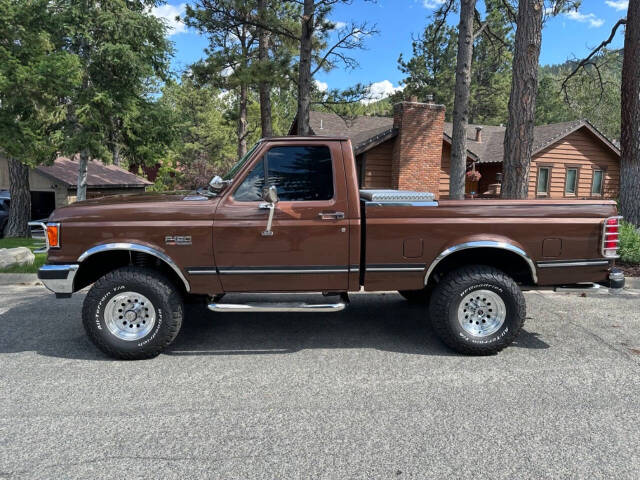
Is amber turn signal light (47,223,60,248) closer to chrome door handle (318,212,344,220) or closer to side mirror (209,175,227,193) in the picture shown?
side mirror (209,175,227,193)

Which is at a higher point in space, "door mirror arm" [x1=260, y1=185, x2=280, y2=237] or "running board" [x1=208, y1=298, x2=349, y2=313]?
"door mirror arm" [x1=260, y1=185, x2=280, y2=237]

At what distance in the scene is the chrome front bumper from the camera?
164 inches

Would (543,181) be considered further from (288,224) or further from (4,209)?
(4,209)

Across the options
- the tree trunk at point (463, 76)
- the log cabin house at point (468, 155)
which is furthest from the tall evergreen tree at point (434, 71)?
the tree trunk at point (463, 76)

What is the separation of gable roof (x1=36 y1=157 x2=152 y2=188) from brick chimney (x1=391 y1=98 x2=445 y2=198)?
544 inches

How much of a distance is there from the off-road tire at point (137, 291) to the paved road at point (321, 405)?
6.5 inches

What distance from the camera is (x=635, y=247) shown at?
833 centimetres

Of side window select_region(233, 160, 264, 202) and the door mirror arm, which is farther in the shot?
side window select_region(233, 160, 264, 202)

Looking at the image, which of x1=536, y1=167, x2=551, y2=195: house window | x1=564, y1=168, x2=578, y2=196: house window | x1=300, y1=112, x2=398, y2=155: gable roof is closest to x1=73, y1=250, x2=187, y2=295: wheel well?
x1=300, y1=112, x2=398, y2=155: gable roof

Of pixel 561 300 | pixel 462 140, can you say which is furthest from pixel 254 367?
pixel 462 140

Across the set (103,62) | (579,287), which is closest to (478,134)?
(103,62)

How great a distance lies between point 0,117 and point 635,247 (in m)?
14.6

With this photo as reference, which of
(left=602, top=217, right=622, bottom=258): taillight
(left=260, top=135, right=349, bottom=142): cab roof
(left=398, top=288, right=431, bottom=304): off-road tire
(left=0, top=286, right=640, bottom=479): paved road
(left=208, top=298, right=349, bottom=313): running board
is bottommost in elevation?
(left=0, top=286, right=640, bottom=479): paved road

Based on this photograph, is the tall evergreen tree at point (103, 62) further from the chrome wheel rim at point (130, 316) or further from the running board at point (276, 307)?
the running board at point (276, 307)
